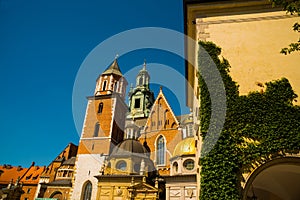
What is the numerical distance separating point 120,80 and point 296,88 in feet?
95.7

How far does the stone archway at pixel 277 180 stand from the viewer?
7234mm

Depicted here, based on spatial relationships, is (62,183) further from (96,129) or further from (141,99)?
(141,99)

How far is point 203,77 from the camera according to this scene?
906 centimetres

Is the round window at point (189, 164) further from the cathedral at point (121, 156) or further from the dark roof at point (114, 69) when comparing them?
the dark roof at point (114, 69)

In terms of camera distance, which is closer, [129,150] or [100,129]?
[129,150]

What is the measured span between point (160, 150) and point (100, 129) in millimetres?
9161

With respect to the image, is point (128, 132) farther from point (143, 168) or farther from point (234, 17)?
point (234, 17)

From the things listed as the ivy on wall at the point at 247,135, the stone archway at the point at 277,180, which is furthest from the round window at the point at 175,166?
the ivy on wall at the point at 247,135

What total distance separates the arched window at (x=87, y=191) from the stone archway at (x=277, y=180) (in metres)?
19.7

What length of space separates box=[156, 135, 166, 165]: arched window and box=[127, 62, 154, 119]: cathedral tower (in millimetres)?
17224

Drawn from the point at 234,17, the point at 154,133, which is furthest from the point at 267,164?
the point at 154,133

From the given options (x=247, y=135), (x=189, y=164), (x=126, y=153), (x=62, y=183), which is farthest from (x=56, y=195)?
(x=247, y=135)

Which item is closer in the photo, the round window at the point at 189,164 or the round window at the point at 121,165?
the round window at the point at 189,164

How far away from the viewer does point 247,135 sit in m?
7.61
